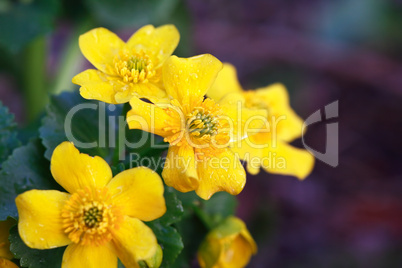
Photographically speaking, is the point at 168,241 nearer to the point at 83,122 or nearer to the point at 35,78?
the point at 83,122

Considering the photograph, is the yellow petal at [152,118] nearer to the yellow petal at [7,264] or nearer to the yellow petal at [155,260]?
the yellow petal at [155,260]

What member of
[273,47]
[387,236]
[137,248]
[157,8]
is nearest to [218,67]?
[137,248]

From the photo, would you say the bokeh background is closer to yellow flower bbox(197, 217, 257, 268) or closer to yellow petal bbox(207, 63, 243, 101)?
yellow petal bbox(207, 63, 243, 101)

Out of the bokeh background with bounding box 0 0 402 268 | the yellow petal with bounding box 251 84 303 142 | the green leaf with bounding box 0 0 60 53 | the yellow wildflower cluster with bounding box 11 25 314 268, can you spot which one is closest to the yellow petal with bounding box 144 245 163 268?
the yellow wildflower cluster with bounding box 11 25 314 268

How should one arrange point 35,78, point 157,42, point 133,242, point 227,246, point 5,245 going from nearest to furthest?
point 133,242 < point 5,245 < point 157,42 < point 227,246 < point 35,78

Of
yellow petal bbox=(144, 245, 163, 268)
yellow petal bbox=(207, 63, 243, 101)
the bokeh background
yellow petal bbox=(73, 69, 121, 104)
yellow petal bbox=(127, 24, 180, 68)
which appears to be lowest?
the bokeh background

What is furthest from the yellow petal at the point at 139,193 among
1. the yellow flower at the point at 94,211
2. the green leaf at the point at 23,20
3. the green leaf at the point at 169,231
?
the green leaf at the point at 23,20

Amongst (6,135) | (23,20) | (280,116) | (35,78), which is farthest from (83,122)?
(35,78)
